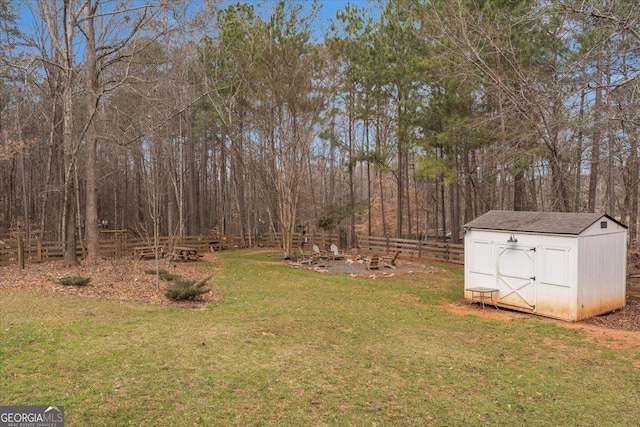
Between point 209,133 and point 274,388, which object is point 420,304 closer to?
point 274,388

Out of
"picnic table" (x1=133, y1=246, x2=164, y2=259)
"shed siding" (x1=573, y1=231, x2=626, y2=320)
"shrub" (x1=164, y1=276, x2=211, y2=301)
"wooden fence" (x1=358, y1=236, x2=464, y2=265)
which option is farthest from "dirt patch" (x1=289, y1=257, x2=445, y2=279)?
"shrub" (x1=164, y1=276, x2=211, y2=301)

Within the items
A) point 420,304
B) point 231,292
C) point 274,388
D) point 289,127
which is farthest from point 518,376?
point 289,127

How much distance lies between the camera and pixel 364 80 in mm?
23297

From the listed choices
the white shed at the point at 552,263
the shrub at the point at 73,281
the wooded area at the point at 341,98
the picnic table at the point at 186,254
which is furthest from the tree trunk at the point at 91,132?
the white shed at the point at 552,263

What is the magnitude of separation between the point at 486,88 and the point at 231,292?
12.3 metres

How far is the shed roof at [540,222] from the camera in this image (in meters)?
9.84

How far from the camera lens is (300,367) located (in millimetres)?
6141

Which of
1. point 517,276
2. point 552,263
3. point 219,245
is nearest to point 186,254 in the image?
point 219,245

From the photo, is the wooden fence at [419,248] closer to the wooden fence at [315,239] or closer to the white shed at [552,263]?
the wooden fence at [315,239]

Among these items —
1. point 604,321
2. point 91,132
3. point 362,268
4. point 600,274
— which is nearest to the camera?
point 604,321

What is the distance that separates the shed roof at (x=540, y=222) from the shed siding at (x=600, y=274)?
36 cm

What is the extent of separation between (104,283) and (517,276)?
10578mm

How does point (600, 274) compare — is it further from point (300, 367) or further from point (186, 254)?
point (186, 254)

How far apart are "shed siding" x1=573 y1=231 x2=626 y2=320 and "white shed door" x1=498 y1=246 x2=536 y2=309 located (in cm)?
102
